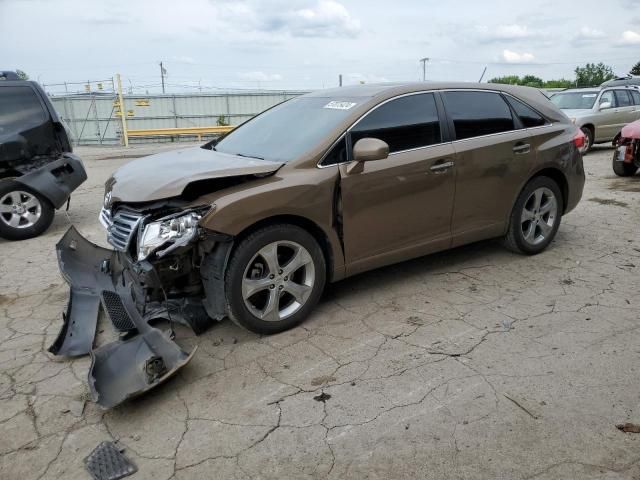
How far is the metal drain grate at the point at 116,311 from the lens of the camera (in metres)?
3.60

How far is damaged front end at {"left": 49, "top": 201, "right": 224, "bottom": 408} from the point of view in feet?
10.3

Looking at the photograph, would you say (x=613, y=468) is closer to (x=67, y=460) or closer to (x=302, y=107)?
(x=67, y=460)

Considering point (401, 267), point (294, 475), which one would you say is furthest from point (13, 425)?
point (401, 267)

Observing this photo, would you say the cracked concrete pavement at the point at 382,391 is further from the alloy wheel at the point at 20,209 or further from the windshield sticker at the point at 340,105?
the alloy wheel at the point at 20,209

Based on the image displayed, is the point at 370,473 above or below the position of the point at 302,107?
below

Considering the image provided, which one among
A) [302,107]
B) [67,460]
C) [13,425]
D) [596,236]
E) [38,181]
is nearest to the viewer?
[67,460]

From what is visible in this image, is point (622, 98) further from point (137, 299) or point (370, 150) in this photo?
point (137, 299)

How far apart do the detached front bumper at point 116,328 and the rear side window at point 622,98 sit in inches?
533

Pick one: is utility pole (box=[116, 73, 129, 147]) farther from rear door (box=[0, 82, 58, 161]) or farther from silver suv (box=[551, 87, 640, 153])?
silver suv (box=[551, 87, 640, 153])

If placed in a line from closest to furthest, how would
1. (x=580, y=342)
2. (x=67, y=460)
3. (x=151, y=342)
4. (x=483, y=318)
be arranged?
(x=67, y=460) → (x=151, y=342) → (x=580, y=342) → (x=483, y=318)

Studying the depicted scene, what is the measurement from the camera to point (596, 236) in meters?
6.14

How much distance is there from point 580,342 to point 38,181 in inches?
259

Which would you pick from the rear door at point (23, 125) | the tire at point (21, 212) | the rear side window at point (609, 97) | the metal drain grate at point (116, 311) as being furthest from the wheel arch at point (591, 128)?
the metal drain grate at point (116, 311)

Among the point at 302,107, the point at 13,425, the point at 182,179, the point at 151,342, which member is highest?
the point at 302,107
